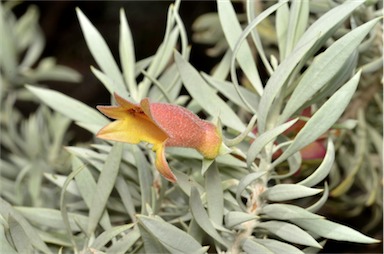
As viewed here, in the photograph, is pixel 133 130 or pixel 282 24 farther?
pixel 282 24

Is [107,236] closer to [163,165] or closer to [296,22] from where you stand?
[163,165]

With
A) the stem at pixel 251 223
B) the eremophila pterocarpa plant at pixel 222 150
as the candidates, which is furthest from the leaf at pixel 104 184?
the stem at pixel 251 223

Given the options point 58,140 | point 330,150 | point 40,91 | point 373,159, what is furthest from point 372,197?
point 58,140

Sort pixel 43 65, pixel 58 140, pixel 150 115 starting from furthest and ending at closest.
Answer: pixel 43 65 < pixel 58 140 < pixel 150 115

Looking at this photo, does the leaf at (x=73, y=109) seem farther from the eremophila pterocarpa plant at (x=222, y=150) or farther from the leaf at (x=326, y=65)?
the leaf at (x=326, y=65)

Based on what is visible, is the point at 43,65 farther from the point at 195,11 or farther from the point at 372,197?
the point at 372,197

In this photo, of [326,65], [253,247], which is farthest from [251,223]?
[326,65]

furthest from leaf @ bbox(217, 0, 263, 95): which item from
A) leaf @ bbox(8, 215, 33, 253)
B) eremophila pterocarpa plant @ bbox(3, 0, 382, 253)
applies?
leaf @ bbox(8, 215, 33, 253)
